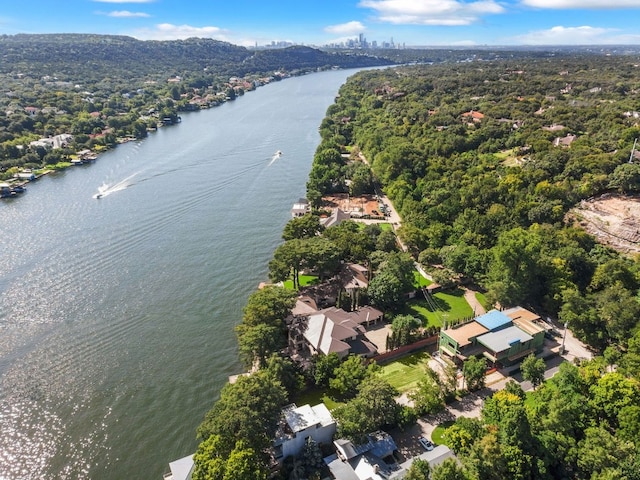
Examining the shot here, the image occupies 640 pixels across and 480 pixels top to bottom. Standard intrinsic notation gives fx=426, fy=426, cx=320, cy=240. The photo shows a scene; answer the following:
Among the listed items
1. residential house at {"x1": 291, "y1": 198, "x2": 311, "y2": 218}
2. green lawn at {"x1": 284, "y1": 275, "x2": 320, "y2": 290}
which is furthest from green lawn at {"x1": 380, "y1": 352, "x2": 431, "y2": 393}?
residential house at {"x1": 291, "y1": 198, "x2": 311, "y2": 218}

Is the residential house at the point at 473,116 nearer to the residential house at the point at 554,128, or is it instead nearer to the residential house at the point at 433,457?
the residential house at the point at 554,128

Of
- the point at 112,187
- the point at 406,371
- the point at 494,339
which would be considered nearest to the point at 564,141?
the point at 494,339

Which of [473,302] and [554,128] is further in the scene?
[554,128]

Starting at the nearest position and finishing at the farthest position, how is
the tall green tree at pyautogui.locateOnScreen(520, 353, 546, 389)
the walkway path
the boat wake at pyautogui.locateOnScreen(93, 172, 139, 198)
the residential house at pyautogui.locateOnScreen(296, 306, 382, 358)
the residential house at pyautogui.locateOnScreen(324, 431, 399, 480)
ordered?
the residential house at pyautogui.locateOnScreen(324, 431, 399, 480) < the tall green tree at pyautogui.locateOnScreen(520, 353, 546, 389) < the residential house at pyautogui.locateOnScreen(296, 306, 382, 358) < the walkway path < the boat wake at pyautogui.locateOnScreen(93, 172, 139, 198)

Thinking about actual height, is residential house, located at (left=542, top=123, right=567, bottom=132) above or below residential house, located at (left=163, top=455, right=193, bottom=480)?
above

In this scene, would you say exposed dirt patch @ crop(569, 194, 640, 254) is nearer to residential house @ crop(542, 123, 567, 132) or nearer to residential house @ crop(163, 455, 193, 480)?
residential house @ crop(542, 123, 567, 132)

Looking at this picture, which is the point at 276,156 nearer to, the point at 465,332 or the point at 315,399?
the point at 465,332
